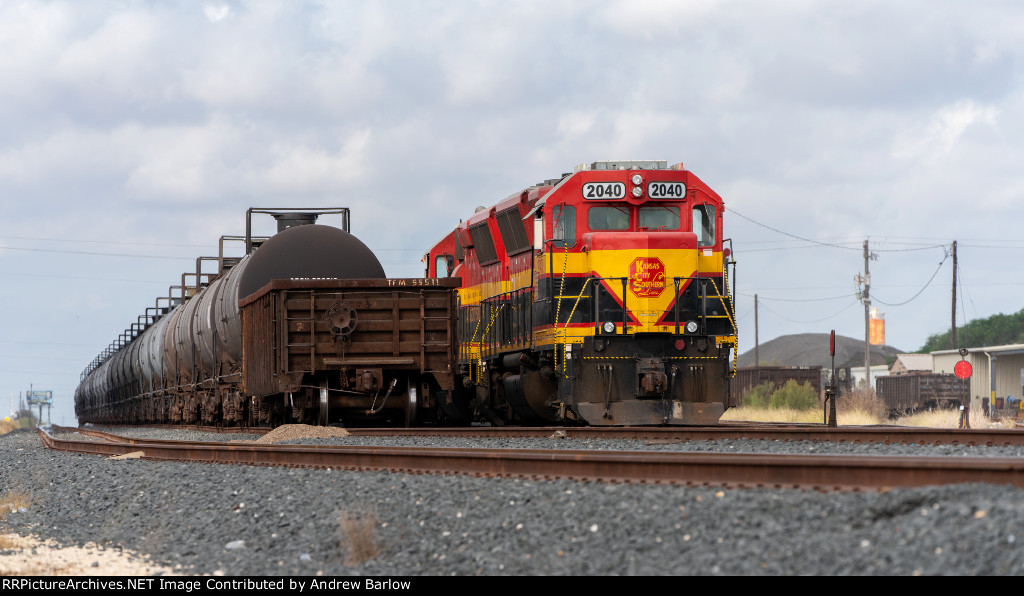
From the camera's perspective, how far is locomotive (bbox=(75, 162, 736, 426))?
14375mm

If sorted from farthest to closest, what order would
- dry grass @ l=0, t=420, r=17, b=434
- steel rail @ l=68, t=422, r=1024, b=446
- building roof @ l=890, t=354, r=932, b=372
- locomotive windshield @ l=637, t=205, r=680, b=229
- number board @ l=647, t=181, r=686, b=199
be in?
building roof @ l=890, t=354, r=932, b=372, dry grass @ l=0, t=420, r=17, b=434, locomotive windshield @ l=637, t=205, r=680, b=229, number board @ l=647, t=181, r=686, b=199, steel rail @ l=68, t=422, r=1024, b=446

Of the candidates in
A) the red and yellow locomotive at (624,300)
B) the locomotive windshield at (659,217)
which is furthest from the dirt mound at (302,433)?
the locomotive windshield at (659,217)

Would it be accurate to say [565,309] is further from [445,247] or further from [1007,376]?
[1007,376]

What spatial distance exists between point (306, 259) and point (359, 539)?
12.2 m

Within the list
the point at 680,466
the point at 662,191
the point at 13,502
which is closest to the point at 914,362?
the point at 662,191

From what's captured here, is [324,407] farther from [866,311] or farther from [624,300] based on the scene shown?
[866,311]

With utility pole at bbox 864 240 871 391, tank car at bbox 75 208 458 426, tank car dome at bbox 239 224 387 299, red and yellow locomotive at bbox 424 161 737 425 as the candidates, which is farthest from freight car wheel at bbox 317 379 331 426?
→ utility pole at bbox 864 240 871 391

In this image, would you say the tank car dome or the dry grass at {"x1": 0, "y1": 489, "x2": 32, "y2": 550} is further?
→ the tank car dome

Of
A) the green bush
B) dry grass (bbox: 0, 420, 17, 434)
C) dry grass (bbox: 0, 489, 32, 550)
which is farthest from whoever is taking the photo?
dry grass (bbox: 0, 420, 17, 434)

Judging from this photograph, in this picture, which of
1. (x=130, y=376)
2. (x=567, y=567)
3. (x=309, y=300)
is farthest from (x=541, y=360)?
(x=130, y=376)

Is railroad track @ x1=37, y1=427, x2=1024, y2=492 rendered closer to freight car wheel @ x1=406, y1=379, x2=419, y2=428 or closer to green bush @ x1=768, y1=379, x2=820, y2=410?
freight car wheel @ x1=406, y1=379, x2=419, y2=428

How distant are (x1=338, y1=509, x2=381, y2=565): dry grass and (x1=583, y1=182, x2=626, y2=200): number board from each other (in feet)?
28.7

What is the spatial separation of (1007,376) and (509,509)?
138 feet

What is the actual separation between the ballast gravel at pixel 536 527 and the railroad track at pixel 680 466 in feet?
0.94
